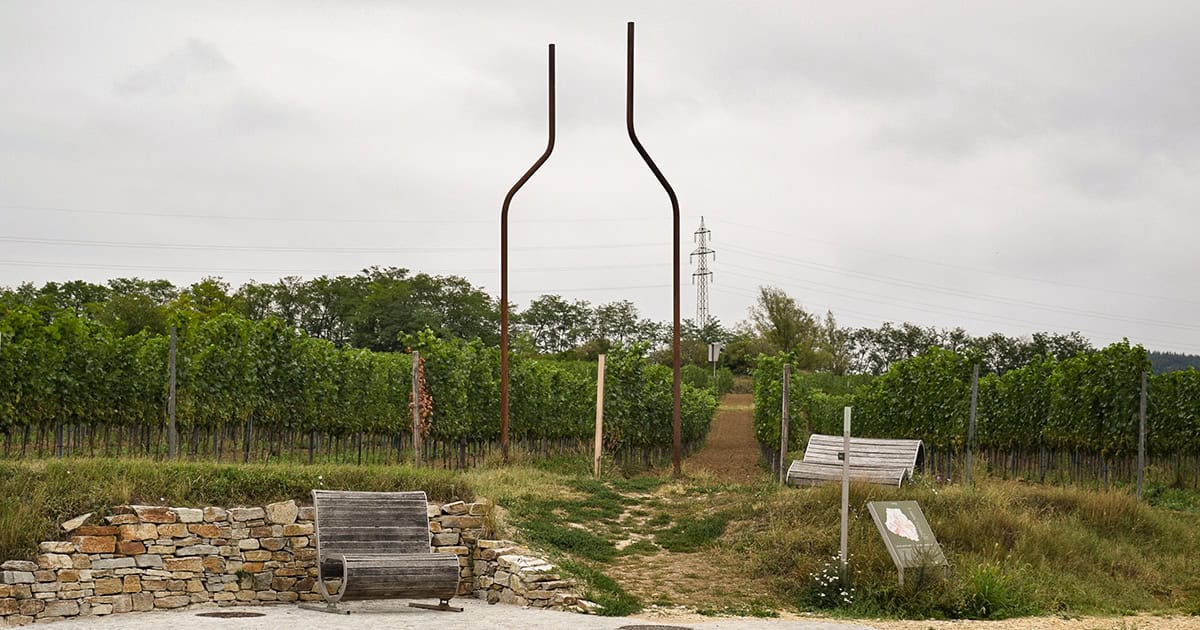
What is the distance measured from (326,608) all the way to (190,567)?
4.76 ft

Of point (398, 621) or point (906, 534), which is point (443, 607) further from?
point (906, 534)

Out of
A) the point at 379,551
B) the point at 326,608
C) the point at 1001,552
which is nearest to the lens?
the point at 326,608

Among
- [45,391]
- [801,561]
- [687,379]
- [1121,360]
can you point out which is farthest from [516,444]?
[687,379]

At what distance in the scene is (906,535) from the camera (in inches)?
526

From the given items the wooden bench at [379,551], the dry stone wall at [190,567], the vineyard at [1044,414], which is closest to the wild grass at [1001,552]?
the dry stone wall at [190,567]

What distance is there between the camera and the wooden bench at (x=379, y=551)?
11617mm

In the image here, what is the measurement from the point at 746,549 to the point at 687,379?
41695 millimetres

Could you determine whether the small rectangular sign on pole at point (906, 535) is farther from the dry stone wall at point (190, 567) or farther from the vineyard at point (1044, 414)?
the vineyard at point (1044, 414)

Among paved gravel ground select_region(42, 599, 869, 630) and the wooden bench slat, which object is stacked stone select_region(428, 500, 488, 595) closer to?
the wooden bench slat

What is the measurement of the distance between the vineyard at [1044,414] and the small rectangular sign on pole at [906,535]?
977cm

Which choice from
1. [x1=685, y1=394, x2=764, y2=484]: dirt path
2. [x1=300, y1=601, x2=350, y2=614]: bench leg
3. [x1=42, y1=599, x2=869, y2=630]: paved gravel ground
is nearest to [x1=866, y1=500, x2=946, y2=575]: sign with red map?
[x1=42, y1=599, x2=869, y2=630]: paved gravel ground

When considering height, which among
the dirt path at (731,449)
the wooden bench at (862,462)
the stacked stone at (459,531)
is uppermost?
the wooden bench at (862,462)

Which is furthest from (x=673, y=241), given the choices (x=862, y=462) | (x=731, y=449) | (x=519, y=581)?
(x=731, y=449)

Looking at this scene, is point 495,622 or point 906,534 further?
point 906,534
